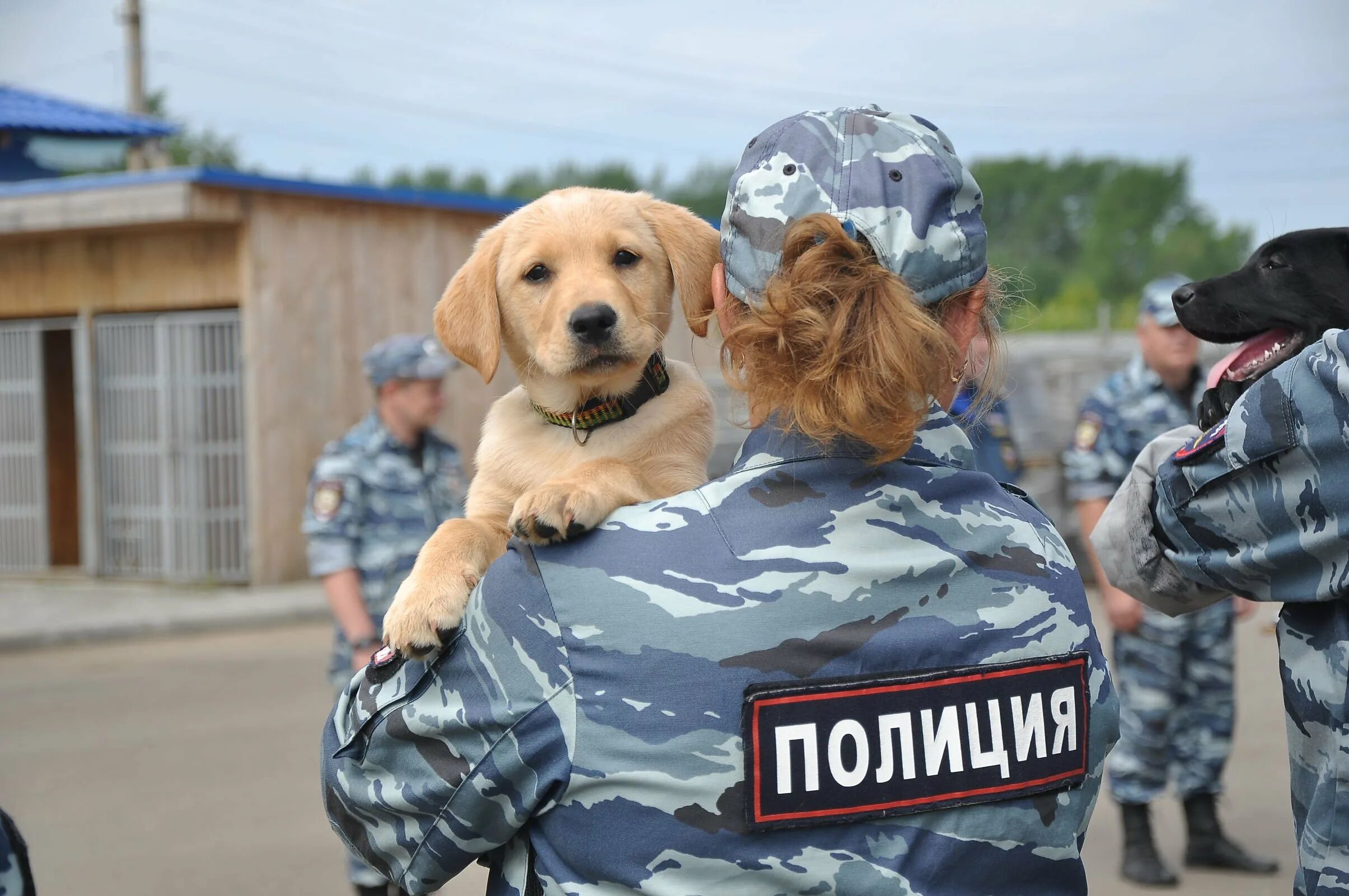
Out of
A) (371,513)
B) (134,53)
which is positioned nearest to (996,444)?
(371,513)

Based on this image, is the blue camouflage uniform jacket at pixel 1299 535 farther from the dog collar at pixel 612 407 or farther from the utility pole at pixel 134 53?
the utility pole at pixel 134 53

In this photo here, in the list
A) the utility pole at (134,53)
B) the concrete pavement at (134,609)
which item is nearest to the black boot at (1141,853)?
the concrete pavement at (134,609)

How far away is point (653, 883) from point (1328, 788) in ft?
3.67

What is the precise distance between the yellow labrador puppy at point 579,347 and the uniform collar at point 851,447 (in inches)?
26.1

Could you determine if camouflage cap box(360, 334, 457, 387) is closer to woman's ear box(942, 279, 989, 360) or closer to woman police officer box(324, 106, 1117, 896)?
woman police officer box(324, 106, 1117, 896)

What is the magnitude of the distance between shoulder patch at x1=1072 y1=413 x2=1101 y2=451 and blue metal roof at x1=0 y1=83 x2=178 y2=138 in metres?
11.7

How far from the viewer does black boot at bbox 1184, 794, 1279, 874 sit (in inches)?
215

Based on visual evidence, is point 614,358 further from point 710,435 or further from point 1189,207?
point 1189,207

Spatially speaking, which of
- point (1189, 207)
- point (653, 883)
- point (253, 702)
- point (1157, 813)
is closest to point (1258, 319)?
point (653, 883)

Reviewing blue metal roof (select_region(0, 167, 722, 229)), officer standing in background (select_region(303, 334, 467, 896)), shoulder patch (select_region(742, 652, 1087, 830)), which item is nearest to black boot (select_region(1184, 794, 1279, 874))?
officer standing in background (select_region(303, 334, 467, 896))

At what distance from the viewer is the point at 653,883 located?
1565 millimetres

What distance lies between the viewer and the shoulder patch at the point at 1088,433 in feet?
18.7

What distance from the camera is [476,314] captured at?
2.97 meters

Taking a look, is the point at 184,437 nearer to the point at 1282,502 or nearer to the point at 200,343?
the point at 200,343
